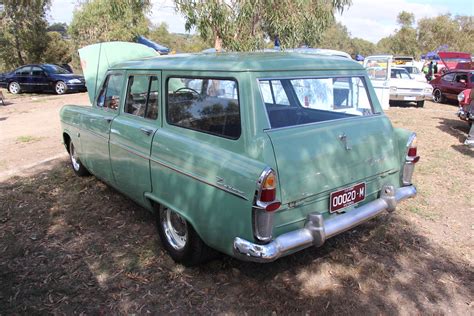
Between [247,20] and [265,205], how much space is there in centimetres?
629

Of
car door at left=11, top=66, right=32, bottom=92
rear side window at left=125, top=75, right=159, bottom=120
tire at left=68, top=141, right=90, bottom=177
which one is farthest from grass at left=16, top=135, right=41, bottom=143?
car door at left=11, top=66, right=32, bottom=92

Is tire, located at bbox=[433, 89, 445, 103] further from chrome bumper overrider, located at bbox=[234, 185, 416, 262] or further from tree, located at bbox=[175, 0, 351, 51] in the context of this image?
chrome bumper overrider, located at bbox=[234, 185, 416, 262]

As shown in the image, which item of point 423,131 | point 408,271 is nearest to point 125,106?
point 408,271

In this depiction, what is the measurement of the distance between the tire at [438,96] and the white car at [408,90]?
1.72 metres

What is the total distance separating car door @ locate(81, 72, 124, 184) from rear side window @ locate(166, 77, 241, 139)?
982 mm

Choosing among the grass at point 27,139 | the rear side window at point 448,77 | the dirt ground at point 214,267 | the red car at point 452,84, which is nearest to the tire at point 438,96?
the red car at point 452,84

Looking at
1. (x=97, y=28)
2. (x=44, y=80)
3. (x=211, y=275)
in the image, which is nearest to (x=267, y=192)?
(x=211, y=275)

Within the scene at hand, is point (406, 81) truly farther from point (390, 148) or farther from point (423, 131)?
point (390, 148)

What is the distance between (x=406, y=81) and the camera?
560 inches

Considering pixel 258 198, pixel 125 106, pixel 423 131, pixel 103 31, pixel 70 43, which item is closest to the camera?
pixel 258 198

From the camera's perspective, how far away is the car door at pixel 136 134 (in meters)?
3.50

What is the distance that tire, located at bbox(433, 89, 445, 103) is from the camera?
15750 mm

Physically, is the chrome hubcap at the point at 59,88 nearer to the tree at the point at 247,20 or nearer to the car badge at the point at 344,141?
the tree at the point at 247,20

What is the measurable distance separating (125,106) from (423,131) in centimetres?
738
